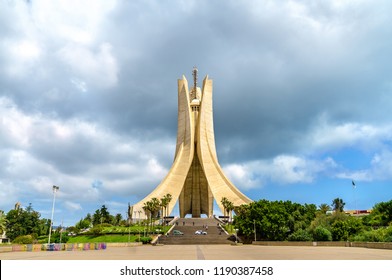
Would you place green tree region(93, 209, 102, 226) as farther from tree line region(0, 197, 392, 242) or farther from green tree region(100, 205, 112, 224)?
tree line region(0, 197, 392, 242)

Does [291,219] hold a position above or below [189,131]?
below

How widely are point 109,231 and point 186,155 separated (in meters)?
13.6

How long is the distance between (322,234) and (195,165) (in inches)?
964

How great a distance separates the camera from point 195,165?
44531 mm

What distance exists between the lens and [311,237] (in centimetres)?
2208

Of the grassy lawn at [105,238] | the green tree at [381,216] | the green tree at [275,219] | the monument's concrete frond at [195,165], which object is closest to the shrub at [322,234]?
the green tree at [275,219]

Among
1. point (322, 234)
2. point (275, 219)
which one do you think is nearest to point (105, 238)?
point (275, 219)

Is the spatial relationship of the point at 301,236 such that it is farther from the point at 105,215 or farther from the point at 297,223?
the point at 105,215

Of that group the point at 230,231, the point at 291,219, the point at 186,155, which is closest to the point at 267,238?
the point at 291,219

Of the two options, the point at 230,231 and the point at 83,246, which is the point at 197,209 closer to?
the point at 230,231

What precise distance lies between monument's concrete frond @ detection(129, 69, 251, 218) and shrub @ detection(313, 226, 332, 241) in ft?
47.1

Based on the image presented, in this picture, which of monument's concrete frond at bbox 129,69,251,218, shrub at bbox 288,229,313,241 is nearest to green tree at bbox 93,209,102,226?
monument's concrete frond at bbox 129,69,251,218
